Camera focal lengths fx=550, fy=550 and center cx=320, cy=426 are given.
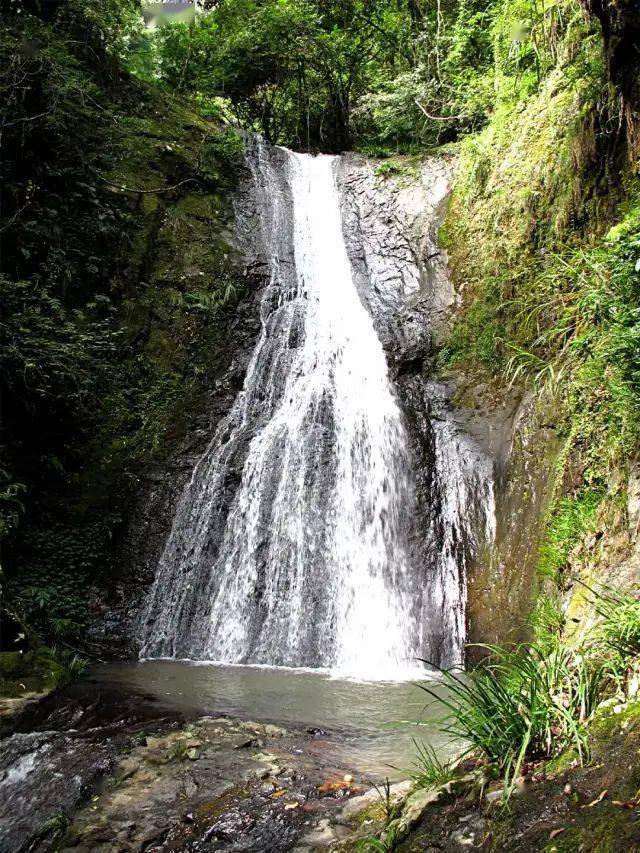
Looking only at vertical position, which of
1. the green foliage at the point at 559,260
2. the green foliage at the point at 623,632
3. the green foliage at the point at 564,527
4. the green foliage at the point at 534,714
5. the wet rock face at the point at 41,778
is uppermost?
the green foliage at the point at 559,260

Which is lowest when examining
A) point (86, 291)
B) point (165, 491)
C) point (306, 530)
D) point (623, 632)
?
point (623, 632)

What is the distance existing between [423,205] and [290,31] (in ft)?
25.2

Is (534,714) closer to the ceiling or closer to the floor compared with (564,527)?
closer to the floor

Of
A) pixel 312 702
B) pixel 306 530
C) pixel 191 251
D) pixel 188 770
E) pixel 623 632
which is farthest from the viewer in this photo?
pixel 191 251

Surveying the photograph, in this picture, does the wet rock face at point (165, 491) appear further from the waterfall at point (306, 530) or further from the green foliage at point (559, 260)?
the green foliage at point (559, 260)

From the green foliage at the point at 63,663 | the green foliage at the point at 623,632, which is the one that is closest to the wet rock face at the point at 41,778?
the green foliage at the point at 63,663

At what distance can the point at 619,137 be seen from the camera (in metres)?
5.81

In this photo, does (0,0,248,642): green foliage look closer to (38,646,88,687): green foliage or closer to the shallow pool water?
(38,646,88,687): green foliage

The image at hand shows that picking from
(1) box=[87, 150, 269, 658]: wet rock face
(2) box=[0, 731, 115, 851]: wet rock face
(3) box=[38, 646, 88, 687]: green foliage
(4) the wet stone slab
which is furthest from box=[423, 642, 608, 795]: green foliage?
(1) box=[87, 150, 269, 658]: wet rock face

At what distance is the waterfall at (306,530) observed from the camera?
6.28 m

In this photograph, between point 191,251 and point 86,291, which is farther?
point 191,251

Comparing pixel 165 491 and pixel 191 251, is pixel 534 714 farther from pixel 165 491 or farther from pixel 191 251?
pixel 191 251

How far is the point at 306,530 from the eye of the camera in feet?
23.4

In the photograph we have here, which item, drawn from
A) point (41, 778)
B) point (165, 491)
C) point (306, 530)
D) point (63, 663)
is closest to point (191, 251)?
point (165, 491)
